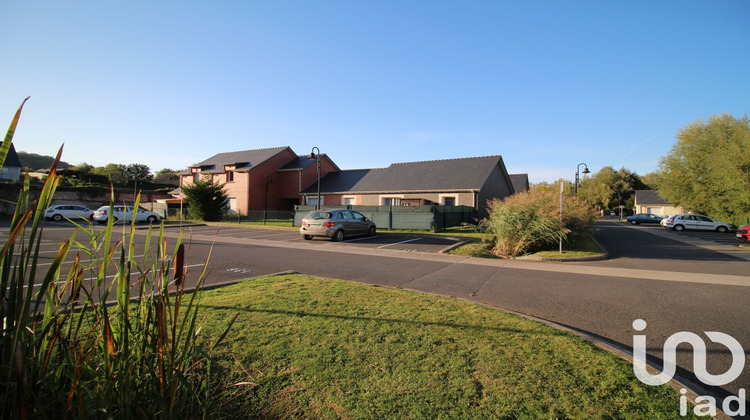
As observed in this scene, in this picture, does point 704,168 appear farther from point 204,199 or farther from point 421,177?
point 204,199

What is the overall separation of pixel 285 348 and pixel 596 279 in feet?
26.2

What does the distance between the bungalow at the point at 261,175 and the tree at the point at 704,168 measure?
34698mm

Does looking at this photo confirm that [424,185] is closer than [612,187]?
Yes

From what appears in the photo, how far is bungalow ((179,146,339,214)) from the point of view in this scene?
117ft

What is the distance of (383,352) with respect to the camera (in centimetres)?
363

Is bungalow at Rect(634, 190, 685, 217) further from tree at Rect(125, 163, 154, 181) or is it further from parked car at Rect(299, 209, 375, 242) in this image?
tree at Rect(125, 163, 154, 181)

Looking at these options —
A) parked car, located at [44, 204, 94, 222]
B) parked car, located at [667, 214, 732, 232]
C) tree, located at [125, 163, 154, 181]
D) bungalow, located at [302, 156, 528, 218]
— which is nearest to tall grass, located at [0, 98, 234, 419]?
bungalow, located at [302, 156, 528, 218]

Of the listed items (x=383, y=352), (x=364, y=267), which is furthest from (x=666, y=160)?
(x=383, y=352)

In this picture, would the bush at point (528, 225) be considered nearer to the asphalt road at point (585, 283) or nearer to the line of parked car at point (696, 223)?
the asphalt road at point (585, 283)

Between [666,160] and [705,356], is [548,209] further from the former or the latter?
[666,160]

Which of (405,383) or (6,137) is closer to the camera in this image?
(6,137)

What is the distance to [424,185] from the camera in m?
30.7

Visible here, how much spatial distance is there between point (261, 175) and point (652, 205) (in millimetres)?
64510

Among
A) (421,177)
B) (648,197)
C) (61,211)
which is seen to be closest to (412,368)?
(421,177)
